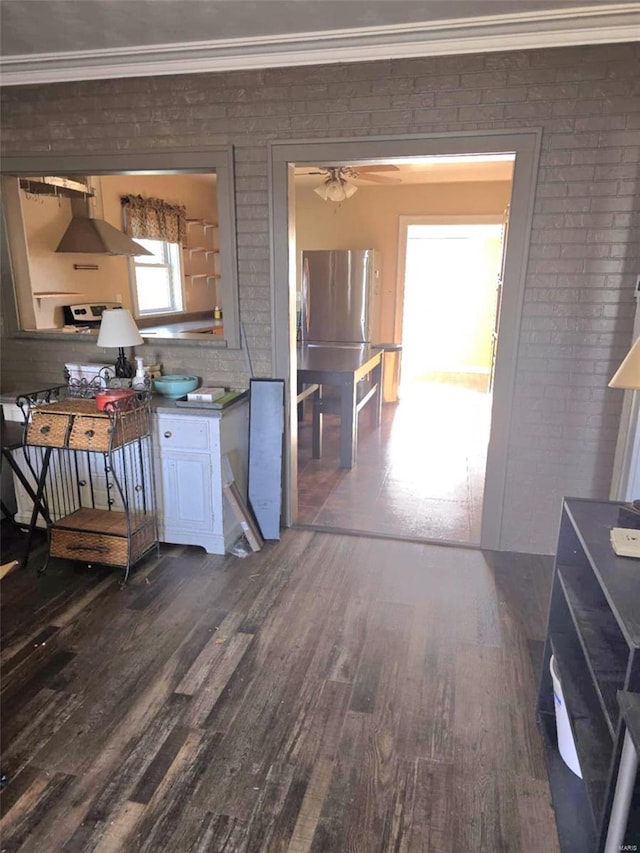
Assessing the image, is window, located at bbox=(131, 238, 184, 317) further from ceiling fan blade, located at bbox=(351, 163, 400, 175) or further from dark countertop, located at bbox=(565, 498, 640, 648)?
dark countertop, located at bbox=(565, 498, 640, 648)

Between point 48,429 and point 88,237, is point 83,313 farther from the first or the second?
point 48,429

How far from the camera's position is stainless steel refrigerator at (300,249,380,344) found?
6188 mm

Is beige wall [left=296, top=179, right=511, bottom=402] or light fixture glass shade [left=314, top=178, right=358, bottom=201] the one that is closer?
light fixture glass shade [left=314, top=178, right=358, bottom=201]

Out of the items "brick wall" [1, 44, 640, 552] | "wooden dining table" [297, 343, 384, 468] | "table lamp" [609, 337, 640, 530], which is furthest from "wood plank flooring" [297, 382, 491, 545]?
"table lamp" [609, 337, 640, 530]

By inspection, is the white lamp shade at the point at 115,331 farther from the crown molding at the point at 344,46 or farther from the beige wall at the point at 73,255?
the crown molding at the point at 344,46

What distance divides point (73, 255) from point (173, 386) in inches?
96.2

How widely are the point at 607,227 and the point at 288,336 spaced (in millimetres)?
1760

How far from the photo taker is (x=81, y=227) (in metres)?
4.59

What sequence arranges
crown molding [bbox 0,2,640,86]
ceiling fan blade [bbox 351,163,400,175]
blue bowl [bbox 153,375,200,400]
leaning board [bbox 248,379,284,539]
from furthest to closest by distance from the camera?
1. ceiling fan blade [bbox 351,163,400,175]
2. leaning board [bbox 248,379,284,539]
3. blue bowl [bbox 153,375,200,400]
4. crown molding [bbox 0,2,640,86]

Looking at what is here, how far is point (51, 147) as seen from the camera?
3.28 m

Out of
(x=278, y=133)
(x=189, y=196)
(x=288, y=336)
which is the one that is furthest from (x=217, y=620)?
(x=189, y=196)

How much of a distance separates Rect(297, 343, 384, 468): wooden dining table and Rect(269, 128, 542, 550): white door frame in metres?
0.99

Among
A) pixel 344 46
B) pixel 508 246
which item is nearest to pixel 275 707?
pixel 508 246

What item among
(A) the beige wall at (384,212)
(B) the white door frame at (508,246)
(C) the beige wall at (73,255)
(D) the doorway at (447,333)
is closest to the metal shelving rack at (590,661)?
(B) the white door frame at (508,246)
